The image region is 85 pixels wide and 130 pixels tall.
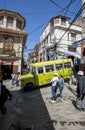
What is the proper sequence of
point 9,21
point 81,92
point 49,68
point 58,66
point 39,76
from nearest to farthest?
point 81,92
point 39,76
point 49,68
point 58,66
point 9,21

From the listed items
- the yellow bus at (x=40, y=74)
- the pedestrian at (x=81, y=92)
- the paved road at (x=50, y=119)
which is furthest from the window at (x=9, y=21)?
the pedestrian at (x=81, y=92)

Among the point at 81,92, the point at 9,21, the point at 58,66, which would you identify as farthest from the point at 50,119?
the point at 9,21

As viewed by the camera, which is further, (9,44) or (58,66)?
(9,44)

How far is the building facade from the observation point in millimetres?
26859

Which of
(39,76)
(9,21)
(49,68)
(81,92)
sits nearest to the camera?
(81,92)

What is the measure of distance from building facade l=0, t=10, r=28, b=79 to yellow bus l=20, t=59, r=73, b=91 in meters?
9.21

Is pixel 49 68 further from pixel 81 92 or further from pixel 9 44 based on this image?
pixel 9 44

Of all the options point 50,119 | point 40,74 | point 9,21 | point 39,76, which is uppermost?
point 9,21

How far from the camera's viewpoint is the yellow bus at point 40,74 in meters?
17.8

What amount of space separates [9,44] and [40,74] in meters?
11.0

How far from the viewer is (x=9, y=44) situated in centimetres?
2739

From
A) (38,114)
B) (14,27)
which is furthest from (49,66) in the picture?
(14,27)

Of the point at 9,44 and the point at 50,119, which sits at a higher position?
the point at 9,44

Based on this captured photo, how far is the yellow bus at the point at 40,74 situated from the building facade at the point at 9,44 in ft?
30.2
